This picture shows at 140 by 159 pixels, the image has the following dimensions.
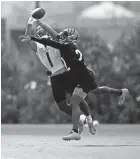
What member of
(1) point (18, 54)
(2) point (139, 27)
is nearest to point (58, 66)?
(2) point (139, 27)

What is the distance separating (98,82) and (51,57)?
11280mm

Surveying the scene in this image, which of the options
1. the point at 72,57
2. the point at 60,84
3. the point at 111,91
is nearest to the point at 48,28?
the point at 72,57

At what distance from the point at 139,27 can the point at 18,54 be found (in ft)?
19.8

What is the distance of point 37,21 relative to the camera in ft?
35.1

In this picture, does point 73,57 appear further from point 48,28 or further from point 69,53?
point 48,28

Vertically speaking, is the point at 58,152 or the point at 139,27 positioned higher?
the point at 139,27

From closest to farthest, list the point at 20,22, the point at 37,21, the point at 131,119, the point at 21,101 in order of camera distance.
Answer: the point at 37,21 < the point at 131,119 < the point at 21,101 < the point at 20,22

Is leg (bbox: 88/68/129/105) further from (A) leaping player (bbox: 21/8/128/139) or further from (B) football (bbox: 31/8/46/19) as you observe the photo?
(B) football (bbox: 31/8/46/19)

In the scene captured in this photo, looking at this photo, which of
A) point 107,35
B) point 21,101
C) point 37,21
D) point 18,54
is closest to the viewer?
point 37,21

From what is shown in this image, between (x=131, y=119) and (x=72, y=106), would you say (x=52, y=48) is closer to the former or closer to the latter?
(x=72, y=106)

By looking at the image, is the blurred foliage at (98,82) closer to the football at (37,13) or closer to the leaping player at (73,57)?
the leaping player at (73,57)

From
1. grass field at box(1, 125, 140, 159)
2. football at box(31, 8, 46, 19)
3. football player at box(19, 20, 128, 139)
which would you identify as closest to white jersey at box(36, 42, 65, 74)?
football player at box(19, 20, 128, 139)

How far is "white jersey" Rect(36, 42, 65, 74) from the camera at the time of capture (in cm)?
1096

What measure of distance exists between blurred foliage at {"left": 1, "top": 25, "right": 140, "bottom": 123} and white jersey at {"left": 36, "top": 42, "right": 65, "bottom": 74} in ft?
35.7
